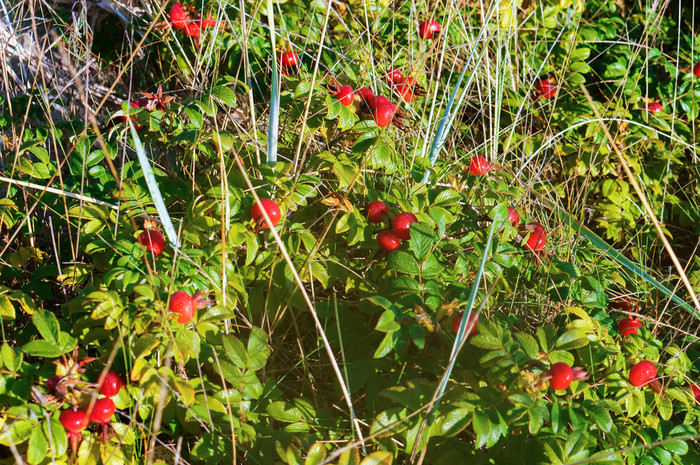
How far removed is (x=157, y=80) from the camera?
8.46 feet

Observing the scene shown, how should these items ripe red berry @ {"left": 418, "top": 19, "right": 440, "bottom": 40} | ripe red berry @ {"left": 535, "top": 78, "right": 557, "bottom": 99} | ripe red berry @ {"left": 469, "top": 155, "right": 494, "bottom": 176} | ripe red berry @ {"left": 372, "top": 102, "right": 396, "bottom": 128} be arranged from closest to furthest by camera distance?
ripe red berry @ {"left": 372, "top": 102, "right": 396, "bottom": 128}, ripe red berry @ {"left": 469, "top": 155, "right": 494, "bottom": 176}, ripe red berry @ {"left": 418, "top": 19, "right": 440, "bottom": 40}, ripe red berry @ {"left": 535, "top": 78, "right": 557, "bottom": 99}

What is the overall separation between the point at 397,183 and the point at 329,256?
36 centimetres

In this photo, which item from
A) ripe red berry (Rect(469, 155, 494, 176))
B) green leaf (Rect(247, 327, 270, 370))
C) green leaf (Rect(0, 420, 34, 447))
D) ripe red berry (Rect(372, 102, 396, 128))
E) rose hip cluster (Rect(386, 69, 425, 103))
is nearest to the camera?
green leaf (Rect(0, 420, 34, 447))

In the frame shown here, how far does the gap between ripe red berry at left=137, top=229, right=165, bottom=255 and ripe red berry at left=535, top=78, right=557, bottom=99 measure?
1.72m

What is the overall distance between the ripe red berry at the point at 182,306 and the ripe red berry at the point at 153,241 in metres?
0.18

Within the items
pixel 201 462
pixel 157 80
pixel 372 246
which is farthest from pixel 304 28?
pixel 201 462

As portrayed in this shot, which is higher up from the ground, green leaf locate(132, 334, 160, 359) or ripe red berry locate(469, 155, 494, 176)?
ripe red berry locate(469, 155, 494, 176)

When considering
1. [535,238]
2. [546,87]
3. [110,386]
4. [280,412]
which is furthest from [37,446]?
[546,87]

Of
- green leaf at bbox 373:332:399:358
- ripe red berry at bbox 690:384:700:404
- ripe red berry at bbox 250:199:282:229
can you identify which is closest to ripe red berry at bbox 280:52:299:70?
ripe red berry at bbox 250:199:282:229

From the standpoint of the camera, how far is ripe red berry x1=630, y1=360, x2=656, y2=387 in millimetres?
1377

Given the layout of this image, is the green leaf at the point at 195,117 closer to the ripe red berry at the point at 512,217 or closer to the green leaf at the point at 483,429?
the ripe red berry at the point at 512,217

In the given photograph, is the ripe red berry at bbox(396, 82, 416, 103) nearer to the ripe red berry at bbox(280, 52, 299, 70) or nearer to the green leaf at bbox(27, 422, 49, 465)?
the ripe red berry at bbox(280, 52, 299, 70)

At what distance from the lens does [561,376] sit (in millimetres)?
1168

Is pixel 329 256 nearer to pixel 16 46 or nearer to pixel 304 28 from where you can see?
pixel 304 28
